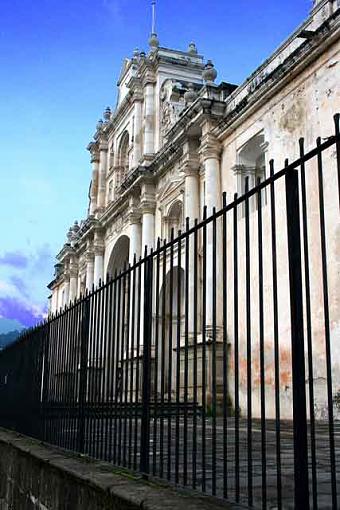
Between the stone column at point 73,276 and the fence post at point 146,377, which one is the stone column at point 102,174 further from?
the fence post at point 146,377

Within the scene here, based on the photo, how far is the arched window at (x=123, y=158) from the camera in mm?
21953

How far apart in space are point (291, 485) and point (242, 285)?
8.83m

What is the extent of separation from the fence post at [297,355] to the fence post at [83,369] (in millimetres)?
2835

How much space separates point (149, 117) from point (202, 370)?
54.5ft

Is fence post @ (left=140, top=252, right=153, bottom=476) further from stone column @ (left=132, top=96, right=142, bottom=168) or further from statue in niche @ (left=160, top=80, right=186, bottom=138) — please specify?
stone column @ (left=132, top=96, right=142, bottom=168)

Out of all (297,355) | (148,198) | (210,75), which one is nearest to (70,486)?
(297,355)

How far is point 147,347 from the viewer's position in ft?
12.1

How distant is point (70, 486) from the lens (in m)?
3.60

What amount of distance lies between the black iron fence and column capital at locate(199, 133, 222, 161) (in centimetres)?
445

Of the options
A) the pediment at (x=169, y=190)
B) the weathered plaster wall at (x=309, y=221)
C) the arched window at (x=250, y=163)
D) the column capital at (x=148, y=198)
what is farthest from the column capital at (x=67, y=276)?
the weathered plaster wall at (x=309, y=221)

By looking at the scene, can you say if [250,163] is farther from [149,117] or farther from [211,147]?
[149,117]

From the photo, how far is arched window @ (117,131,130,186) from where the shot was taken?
21953 mm

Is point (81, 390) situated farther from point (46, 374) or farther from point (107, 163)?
point (107, 163)

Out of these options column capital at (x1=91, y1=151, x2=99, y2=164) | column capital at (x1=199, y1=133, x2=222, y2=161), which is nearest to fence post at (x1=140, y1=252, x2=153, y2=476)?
column capital at (x1=199, y1=133, x2=222, y2=161)
